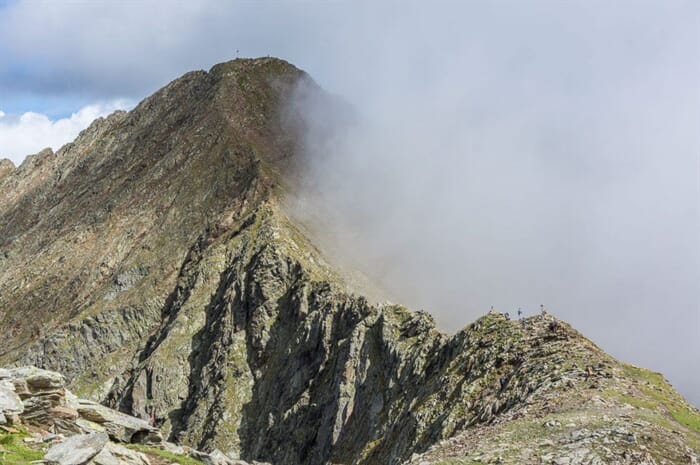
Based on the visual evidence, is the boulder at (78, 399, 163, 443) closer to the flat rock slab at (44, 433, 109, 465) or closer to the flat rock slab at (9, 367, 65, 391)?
the flat rock slab at (9, 367, 65, 391)

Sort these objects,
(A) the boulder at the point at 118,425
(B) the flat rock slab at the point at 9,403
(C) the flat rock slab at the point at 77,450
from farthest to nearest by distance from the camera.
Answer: (A) the boulder at the point at 118,425
(B) the flat rock slab at the point at 9,403
(C) the flat rock slab at the point at 77,450

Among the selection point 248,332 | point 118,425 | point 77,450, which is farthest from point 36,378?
point 248,332

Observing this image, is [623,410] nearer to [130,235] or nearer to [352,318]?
[352,318]

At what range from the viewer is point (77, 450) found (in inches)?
943

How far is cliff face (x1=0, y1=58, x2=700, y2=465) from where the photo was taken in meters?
39.5

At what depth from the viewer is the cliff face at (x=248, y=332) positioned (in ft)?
129

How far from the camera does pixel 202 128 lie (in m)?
165

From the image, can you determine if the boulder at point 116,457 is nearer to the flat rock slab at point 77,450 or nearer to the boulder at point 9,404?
the flat rock slab at point 77,450

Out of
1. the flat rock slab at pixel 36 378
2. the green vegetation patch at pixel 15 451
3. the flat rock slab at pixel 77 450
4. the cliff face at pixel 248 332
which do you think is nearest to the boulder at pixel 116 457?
the flat rock slab at pixel 77 450

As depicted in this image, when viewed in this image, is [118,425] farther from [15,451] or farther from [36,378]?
[15,451]

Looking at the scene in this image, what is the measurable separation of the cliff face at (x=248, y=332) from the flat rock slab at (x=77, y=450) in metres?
15.2

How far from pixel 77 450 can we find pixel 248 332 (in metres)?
86.9

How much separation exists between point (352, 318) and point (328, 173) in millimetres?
86986

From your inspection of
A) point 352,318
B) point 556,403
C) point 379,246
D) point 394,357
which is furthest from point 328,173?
point 556,403
